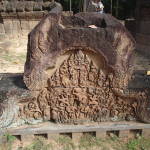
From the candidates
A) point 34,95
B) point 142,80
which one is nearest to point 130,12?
point 142,80

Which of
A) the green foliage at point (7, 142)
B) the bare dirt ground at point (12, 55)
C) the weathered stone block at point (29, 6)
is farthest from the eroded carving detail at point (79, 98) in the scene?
the weathered stone block at point (29, 6)

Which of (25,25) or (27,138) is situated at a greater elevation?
(25,25)

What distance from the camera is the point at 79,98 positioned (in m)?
3.26

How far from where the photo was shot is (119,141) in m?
3.35

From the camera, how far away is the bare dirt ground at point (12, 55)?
6496mm

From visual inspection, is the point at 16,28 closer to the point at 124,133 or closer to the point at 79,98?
the point at 79,98

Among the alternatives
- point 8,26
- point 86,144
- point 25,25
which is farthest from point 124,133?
point 8,26

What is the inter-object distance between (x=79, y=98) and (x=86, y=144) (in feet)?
2.28

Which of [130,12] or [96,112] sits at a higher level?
[130,12]

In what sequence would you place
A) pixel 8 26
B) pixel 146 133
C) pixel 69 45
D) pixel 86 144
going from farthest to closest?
pixel 8 26, pixel 146 133, pixel 86 144, pixel 69 45

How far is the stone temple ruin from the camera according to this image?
117 inches

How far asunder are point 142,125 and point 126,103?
409 millimetres

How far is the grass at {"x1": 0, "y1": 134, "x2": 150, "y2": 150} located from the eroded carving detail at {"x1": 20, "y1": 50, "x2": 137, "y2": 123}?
299 millimetres

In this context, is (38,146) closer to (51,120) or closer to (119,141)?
(51,120)
